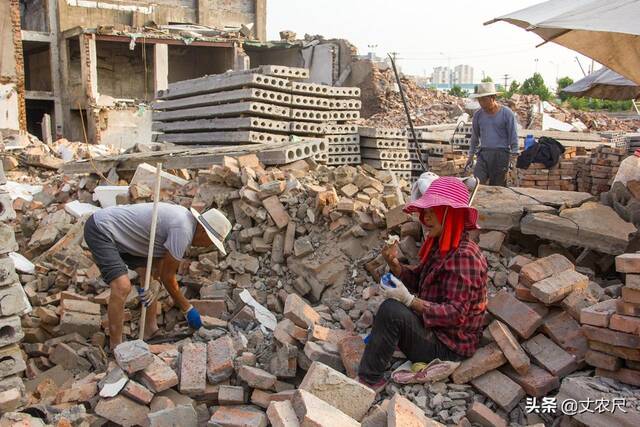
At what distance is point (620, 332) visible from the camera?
3168mm

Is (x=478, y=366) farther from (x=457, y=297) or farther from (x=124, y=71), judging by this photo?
(x=124, y=71)

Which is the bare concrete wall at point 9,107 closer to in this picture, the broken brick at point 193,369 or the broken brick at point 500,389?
the broken brick at point 193,369

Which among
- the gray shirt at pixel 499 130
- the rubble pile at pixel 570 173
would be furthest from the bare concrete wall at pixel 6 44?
the gray shirt at pixel 499 130

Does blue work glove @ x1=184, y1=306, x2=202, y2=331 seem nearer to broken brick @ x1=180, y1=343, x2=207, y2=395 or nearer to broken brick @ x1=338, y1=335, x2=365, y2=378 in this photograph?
broken brick @ x1=180, y1=343, x2=207, y2=395

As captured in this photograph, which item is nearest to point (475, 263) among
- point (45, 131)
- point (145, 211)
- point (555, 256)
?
point (555, 256)

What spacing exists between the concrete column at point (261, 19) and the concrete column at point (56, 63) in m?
8.31

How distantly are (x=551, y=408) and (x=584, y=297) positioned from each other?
2.58 feet

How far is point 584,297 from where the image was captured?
365 cm

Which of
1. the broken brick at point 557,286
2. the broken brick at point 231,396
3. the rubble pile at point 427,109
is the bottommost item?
the broken brick at point 231,396

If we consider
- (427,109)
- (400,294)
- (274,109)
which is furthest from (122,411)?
(427,109)

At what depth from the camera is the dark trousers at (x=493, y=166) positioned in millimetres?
6953

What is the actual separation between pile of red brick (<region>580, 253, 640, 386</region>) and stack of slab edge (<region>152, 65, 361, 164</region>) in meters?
4.72

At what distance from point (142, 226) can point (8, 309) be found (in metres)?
1.20

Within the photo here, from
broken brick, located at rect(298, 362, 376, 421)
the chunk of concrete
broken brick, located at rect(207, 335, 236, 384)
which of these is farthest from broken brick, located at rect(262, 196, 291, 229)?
broken brick, located at rect(298, 362, 376, 421)
